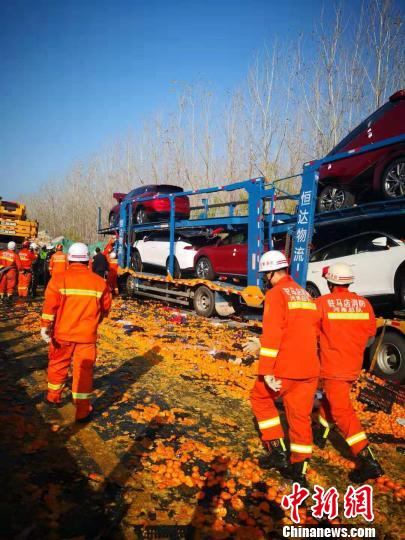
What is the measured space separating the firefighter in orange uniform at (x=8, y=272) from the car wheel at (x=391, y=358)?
33.4 feet

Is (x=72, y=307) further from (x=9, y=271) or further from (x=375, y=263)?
(x=9, y=271)

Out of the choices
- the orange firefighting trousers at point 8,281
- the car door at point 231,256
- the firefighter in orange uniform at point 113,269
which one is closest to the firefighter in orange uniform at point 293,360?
the car door at point 231,256

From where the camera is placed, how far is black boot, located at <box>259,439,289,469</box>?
3436mm

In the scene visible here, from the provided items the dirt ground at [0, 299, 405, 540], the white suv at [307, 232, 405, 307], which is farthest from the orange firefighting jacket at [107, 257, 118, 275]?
the white suv at [307, 232, 405, 307]

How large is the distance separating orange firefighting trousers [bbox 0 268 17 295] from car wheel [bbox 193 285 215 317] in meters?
5.64

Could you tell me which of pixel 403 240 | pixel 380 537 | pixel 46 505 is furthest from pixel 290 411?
pixel 403 240

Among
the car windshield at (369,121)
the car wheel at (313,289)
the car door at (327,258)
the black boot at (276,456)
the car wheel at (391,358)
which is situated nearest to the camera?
the black boot at (276,456)

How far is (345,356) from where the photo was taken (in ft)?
11.2

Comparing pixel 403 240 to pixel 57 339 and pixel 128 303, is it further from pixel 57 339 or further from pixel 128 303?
pixel 128 303

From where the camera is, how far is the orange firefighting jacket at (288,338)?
10.6ft

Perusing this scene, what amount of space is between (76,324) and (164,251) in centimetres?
809

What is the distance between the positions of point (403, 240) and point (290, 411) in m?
3.83

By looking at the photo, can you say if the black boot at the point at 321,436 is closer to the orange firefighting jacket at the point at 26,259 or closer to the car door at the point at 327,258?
the car door at the point at 327,258

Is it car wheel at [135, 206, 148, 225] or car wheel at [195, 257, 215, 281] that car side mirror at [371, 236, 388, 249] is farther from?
car wheel at [135, 206, 148, 225]
